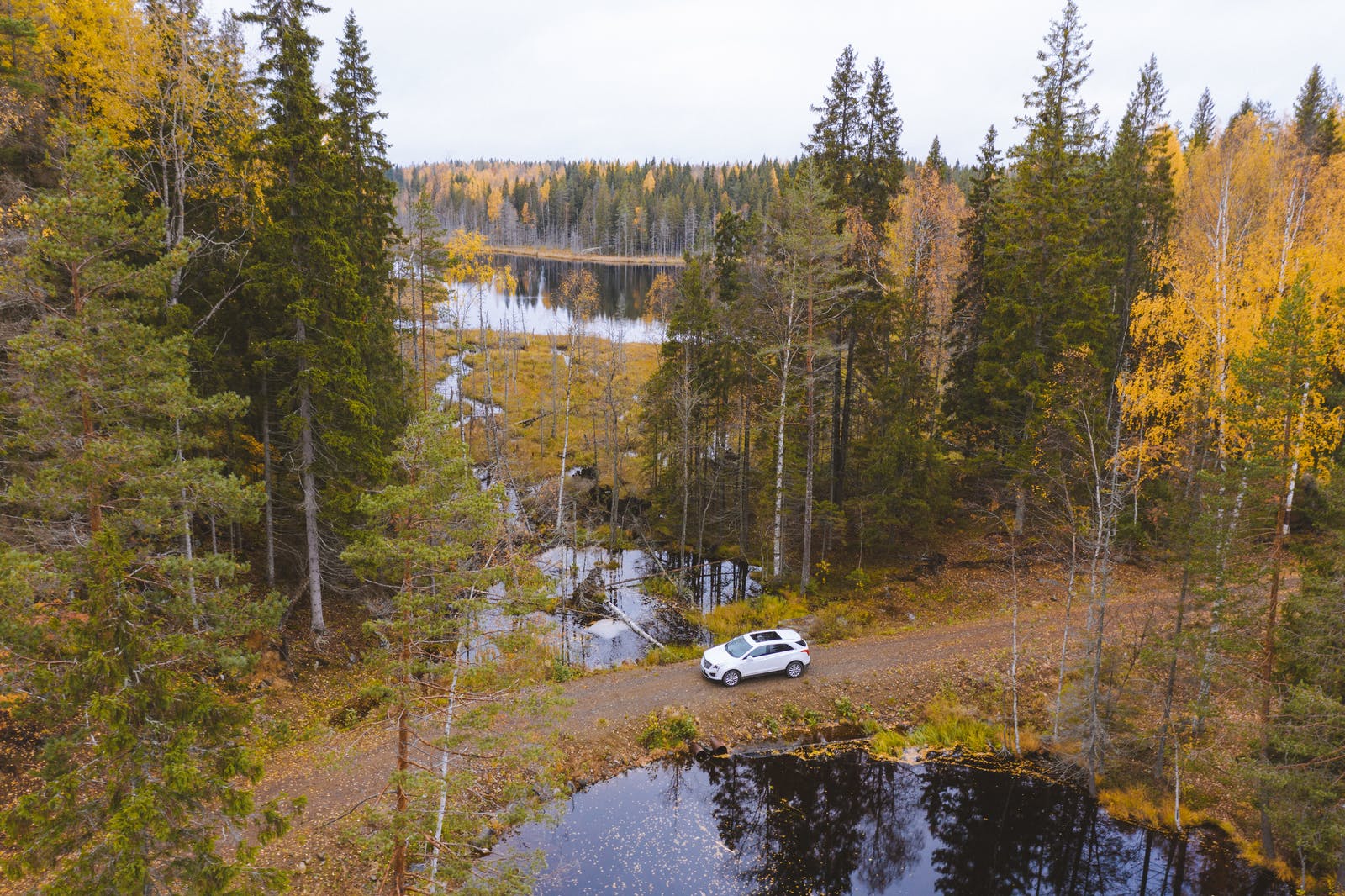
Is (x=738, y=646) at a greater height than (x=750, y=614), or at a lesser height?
greater

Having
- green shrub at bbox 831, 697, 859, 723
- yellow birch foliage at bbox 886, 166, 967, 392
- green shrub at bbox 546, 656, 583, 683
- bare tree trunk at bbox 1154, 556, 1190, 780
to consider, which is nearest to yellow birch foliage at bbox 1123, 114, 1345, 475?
bare tree trunk at bbox 1154, 556, 1190, 780

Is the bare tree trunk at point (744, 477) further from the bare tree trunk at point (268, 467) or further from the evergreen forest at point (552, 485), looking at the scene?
the bare tree trunk at point (268, 467)

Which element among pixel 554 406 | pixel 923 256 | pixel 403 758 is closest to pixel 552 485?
pixel 554 406

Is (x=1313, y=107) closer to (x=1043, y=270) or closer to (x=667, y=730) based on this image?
(x=1043, y=270)

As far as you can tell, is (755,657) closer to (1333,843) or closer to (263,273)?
(1333,843)

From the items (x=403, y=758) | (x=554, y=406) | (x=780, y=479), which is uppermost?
(x=554, y=406)

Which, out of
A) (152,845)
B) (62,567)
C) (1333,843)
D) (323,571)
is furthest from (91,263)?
(1333,843)

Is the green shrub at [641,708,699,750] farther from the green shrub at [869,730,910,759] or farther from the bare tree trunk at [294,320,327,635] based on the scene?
the bare tree trunk at [294,320,327,635]
